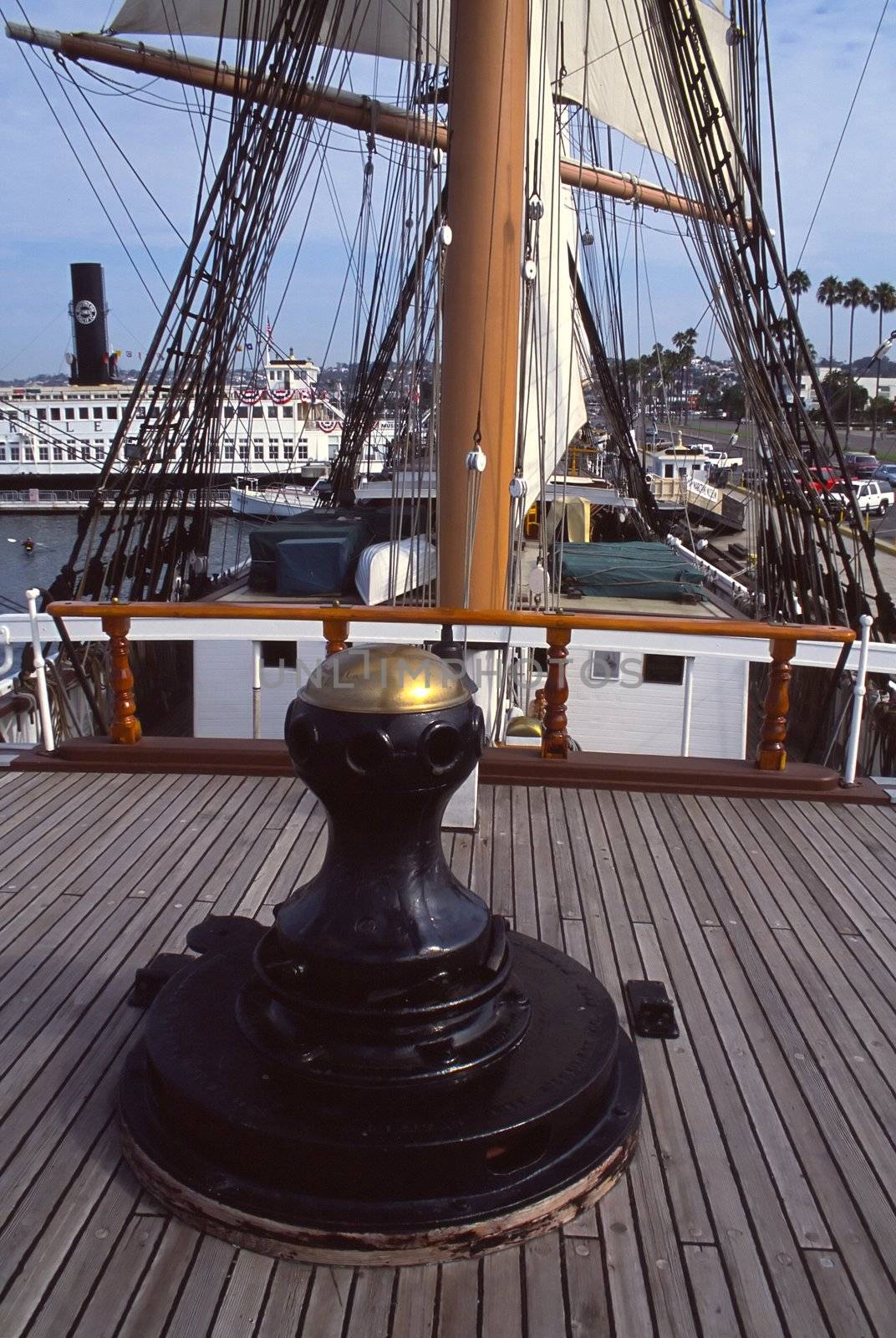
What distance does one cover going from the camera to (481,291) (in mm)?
6688

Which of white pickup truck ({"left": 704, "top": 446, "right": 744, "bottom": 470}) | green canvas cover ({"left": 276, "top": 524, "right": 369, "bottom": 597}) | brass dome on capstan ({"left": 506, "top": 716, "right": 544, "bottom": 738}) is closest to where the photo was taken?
brass dome on capstan ({"left": 506, "top": 716, "right": 544, "bottom": 738})

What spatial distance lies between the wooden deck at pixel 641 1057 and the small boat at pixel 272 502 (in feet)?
98.0

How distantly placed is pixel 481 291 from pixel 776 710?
11.1 feet

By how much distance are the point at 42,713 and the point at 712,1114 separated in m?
3.95

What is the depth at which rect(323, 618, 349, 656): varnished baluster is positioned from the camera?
5.25 metres

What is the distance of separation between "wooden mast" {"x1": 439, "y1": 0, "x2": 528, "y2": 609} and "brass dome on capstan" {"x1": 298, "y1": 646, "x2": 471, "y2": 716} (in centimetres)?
433

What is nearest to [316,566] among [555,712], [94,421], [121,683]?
[121,683]

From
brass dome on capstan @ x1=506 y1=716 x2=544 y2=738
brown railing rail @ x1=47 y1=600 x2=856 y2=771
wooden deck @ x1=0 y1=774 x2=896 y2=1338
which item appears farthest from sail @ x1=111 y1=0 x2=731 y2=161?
wooden deck @ x1=0 y1=774 x2=896 y2=1338

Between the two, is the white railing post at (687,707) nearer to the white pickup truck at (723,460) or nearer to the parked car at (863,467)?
the parked car at (863,467)

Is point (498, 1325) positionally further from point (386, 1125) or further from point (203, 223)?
point (203, 223)

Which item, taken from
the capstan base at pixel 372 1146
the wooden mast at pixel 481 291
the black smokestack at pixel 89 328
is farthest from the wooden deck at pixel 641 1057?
the black smokestack at pixel 89 328

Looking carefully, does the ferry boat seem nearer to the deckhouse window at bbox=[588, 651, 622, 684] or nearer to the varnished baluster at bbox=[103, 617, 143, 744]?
Result: the deckhouse window at bbox=[588, 651, 622, 684]

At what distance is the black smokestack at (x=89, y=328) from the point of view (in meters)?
54.9

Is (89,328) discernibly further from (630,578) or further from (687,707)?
(687,707)
